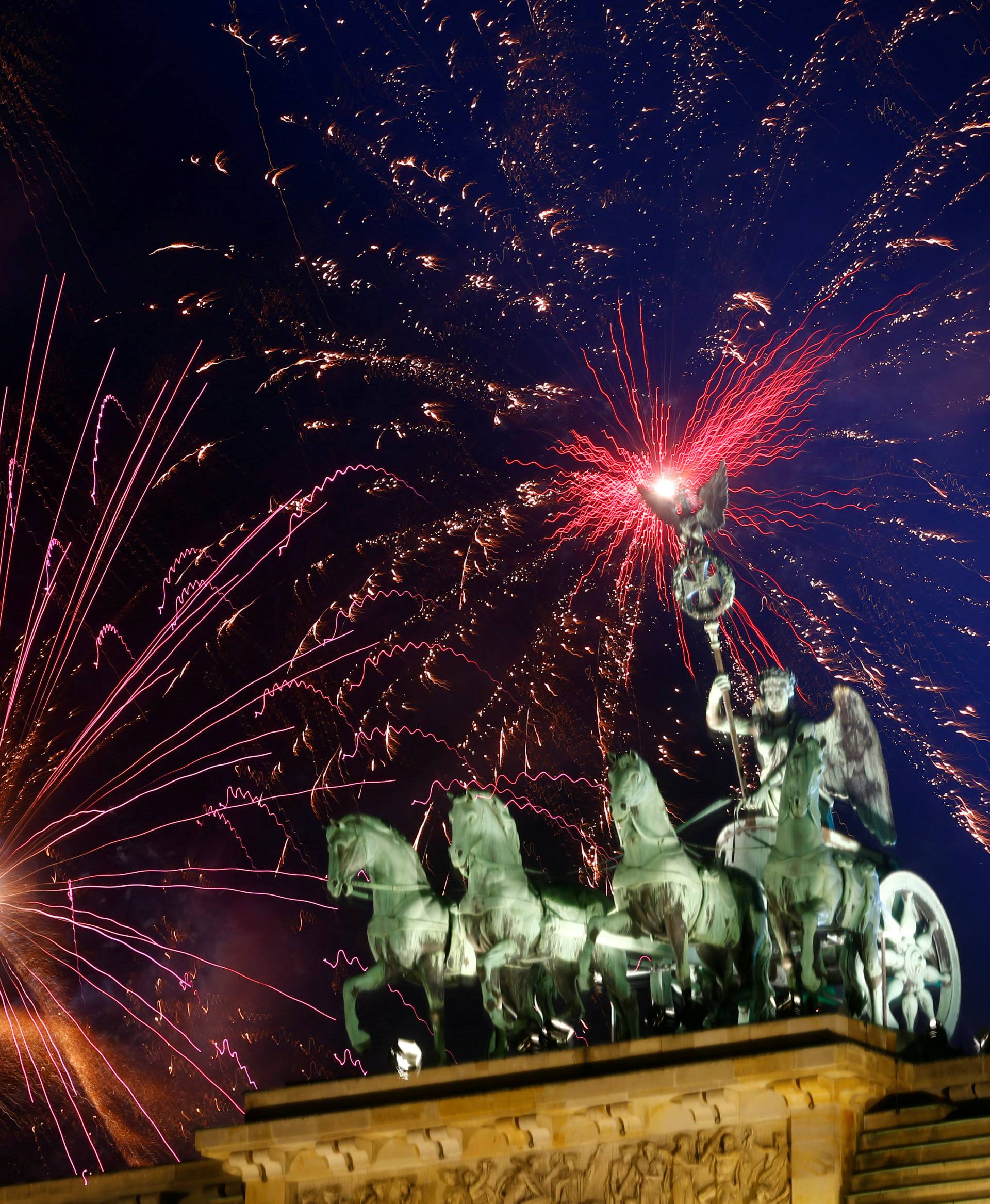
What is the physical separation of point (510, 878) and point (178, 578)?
10.1m

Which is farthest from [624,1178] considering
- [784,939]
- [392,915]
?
[392,915]

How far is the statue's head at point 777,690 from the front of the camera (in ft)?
56.9

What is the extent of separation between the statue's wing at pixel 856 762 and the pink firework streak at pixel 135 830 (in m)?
8.35

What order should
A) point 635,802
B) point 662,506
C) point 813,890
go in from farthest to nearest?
point 662,506 < point 635,802 < point 813,890

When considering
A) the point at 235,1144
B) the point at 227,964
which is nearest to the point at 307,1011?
the point at 227,964

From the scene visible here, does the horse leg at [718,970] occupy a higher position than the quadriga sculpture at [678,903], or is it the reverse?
the quadriga sculpture at [678,903]

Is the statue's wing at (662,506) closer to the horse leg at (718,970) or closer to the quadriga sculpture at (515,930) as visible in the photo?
the quadriga sculpture at (515,930)

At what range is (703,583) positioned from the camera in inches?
743

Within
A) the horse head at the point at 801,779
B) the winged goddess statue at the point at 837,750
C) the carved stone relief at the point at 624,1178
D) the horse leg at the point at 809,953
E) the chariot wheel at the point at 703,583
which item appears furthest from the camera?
the chariot wheel at the point at 703,583

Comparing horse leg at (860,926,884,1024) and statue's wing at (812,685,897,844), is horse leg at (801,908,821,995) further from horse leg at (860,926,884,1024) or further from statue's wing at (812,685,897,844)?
statue's wing at (812,685,897,844)

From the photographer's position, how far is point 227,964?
27.3m

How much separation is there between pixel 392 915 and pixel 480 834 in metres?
1.02

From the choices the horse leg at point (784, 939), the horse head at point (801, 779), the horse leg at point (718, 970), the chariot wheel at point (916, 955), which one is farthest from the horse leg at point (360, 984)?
the chariot wheel at point (916, 955)

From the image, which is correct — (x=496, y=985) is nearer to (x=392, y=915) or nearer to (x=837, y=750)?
(x=392, y=915)
